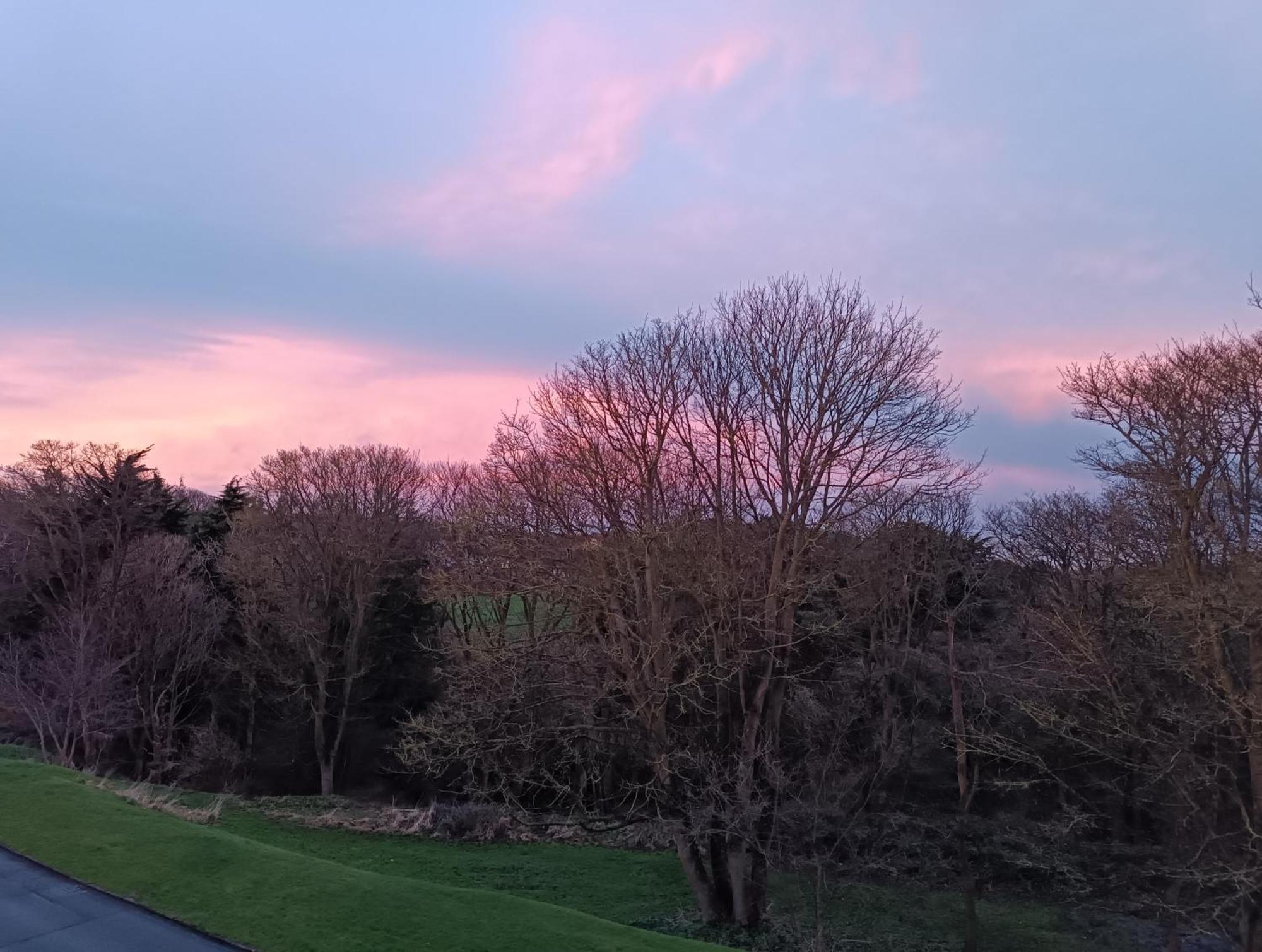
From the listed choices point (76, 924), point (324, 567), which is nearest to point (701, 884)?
point (76, 924)

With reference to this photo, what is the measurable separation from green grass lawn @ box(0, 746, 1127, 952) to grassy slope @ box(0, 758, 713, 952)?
0.03 metres

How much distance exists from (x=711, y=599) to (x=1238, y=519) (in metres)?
11.2

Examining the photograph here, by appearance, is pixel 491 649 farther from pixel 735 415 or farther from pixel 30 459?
pixel 30 459

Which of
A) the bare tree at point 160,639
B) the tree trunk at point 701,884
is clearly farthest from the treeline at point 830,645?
the bare tree at point 160,639

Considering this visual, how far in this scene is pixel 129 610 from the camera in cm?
3744

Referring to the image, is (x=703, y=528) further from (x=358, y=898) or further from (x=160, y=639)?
(x=160, y=639)

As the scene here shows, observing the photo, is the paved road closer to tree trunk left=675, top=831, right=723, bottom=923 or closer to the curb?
the curb

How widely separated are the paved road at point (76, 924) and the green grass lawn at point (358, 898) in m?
0.28

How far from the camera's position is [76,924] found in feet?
36.9

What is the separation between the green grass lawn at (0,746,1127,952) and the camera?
37.4 ft

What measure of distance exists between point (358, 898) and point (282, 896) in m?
1.06

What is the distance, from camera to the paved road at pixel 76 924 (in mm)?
10617

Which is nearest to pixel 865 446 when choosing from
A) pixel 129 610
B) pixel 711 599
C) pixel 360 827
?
pixel 711 599

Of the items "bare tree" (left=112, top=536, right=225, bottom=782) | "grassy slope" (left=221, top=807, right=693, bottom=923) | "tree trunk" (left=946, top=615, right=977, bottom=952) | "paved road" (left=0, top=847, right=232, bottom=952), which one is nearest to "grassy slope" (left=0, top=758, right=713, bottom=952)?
"paved road" (left=0, top=847, right=232, bottom=952)
